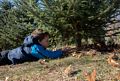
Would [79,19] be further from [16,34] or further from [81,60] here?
[16,34]

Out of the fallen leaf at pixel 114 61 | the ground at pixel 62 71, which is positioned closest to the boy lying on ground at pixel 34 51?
the ground at pixel 62 71

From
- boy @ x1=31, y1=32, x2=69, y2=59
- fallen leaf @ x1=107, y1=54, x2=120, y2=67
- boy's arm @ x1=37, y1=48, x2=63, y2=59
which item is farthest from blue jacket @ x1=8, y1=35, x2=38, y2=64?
fallen leaf @ x1=107, y1=54, x2=120, y2=67

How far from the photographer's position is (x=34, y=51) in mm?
7020

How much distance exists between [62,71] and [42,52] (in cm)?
158

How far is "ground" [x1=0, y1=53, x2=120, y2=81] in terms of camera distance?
4950 millimetres

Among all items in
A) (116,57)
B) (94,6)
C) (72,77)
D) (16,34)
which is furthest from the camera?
(16,34)

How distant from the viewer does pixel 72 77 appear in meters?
5.00

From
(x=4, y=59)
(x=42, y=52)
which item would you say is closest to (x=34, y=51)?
(x=42, y=52)

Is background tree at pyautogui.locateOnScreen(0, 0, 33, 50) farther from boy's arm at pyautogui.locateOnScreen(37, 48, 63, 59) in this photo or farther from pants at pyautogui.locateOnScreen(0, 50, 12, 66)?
boy's arm at pyautogui.locateOnScreen(37, 48, 63, 59)

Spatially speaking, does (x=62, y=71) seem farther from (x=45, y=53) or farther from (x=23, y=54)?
(x=23, y=54)

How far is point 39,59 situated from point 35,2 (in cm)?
135

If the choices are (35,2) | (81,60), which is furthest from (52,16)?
(81,60)

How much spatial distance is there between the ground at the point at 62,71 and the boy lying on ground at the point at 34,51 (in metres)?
0.36

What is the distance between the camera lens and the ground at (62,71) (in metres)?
4.95
